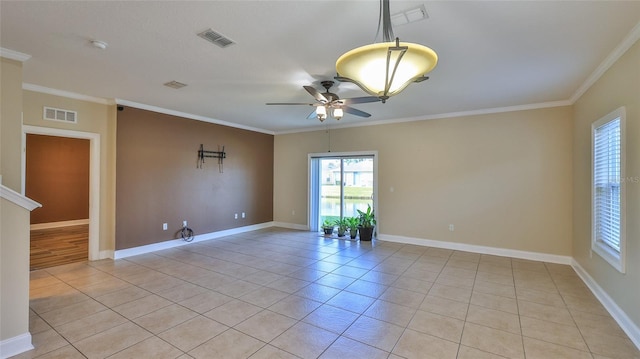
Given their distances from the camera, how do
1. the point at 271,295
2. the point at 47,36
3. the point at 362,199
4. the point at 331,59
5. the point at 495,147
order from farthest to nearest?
the point at 362,199 < the point at 495,147 < the point at 271,295 < the point at 331,59 < the point at 47,36

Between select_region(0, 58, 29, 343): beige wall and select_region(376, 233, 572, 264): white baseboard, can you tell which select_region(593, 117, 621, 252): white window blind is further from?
select_region(0, 58, 29, 343): beige wall

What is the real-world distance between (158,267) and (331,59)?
13.3 feet

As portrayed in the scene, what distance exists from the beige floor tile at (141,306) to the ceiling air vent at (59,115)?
3.20 metres

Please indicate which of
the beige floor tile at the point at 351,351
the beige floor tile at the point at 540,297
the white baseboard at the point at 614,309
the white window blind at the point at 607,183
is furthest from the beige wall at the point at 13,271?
the white window blind at the point at 607,183

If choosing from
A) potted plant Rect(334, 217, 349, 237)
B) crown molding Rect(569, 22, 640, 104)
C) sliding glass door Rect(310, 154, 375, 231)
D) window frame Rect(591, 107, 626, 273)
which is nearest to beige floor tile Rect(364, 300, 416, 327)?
window frame Rect(591, 107, 626, 273)

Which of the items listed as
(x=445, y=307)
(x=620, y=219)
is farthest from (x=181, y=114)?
(x=620, y=219)

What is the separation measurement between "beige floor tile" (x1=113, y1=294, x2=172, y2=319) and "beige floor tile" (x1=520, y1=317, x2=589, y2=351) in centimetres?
375

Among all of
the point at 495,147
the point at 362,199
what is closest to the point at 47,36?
the point at 362,199

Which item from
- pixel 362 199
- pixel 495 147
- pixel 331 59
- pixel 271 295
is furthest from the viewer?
pixel 362 199

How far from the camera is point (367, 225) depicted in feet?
21.6

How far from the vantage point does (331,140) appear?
7.52 metres

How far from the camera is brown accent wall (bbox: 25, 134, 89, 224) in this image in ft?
25.1

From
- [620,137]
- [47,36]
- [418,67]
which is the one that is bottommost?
[620,137]

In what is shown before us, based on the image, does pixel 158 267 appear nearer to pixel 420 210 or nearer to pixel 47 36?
pixel 47 36
